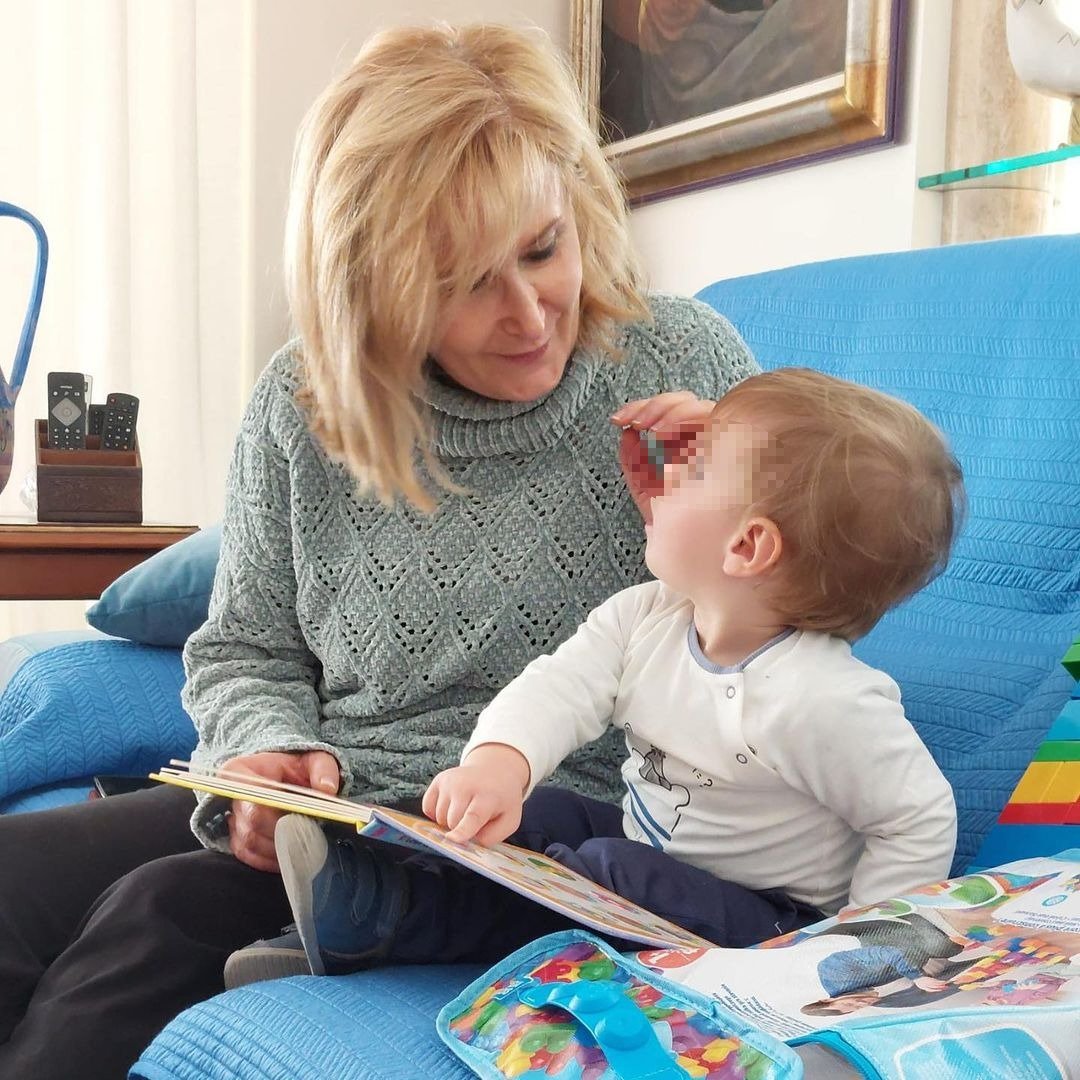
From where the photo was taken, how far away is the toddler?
2.99 feet

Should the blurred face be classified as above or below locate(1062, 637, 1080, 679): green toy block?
above

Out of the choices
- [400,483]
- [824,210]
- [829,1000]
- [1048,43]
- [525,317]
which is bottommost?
[829,1000]

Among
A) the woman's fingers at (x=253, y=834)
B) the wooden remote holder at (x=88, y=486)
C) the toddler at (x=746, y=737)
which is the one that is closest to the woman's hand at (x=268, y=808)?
the woman's fingers at (x=253, y=834)

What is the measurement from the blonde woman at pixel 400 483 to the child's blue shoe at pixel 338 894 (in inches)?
7.3

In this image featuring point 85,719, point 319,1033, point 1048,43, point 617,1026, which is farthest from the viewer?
point 1048,43

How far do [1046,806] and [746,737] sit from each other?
0.22 meters

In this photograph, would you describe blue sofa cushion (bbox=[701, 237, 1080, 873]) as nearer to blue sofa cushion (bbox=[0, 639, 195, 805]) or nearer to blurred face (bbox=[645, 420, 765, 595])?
blurred face (bbox=[645, 420, 765, 595])

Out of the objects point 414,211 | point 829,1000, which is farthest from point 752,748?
point 414,211

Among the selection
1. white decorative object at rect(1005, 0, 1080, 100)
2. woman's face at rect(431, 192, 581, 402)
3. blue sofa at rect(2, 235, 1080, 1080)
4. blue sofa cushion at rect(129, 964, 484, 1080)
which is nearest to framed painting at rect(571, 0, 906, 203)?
white decorative object at rect(1005, 0, 1080, 100)

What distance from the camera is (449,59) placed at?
3.92 ft

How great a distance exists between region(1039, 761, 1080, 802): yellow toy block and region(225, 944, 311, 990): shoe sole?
21.3 inches

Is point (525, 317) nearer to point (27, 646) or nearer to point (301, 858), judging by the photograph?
point (301, 858)

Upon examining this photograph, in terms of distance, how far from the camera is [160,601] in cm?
160

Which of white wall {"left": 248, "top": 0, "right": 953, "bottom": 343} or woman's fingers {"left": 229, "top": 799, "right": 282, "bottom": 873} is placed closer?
woman's fingers {"left": 229, "top": 799, "right": 282, "bottom": 873}
